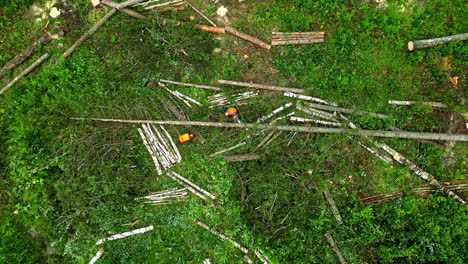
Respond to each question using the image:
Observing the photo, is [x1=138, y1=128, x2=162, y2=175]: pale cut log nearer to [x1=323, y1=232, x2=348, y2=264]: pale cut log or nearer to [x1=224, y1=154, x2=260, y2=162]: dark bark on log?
[x1=224, y1=154, x2=260, y2=162]: dark bark on log

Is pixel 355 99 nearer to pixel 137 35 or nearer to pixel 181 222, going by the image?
pixel 181 222

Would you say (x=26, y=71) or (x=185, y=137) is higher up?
(x=26, y=71)

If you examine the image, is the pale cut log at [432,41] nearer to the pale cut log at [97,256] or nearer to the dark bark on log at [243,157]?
the dark bark on log at [243,157]

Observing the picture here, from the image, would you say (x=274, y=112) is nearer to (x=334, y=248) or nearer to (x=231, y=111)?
(x=231, y=111)

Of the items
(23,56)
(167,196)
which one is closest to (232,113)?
(167,196)

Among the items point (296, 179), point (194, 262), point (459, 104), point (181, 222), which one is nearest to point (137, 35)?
point (181, 222)

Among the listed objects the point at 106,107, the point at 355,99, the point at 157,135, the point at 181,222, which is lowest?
the point at 181,222
